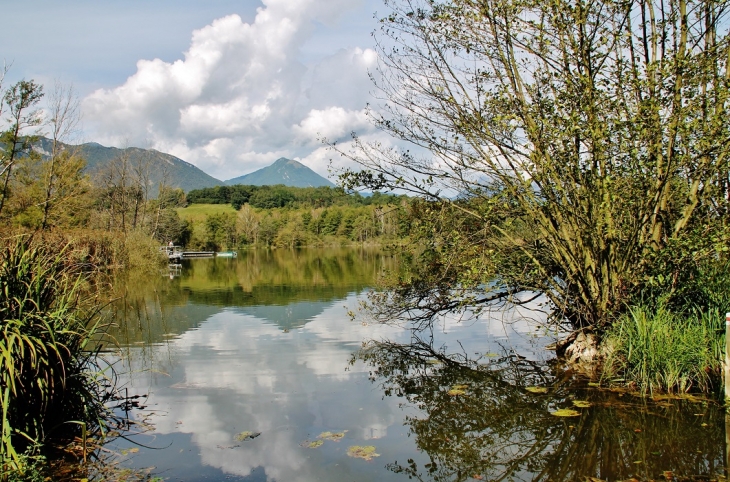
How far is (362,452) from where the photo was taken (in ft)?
21.4

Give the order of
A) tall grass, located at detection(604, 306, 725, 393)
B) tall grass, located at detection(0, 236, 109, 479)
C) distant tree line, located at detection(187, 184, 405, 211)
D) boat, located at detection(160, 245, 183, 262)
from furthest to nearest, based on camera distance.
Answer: distant tree line, located at detection(187, 184, 405, 211), boat, located at detection(160, 245, 183, 262), tall grass, located at detection(604, 306, 725, 393), tall grass, located at detection(0, 236, 109, 479)

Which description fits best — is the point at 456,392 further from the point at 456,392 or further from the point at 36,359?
the point at 36,359

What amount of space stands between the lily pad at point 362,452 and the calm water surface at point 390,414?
81 millimetres

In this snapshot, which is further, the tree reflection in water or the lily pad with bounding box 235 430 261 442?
the lily pad with bounding box 235 430 261 442

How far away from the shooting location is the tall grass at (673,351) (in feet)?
25.4

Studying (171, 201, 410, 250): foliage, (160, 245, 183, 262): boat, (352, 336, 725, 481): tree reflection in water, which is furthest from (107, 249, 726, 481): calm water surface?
(171, 201, 410, 250): foliage

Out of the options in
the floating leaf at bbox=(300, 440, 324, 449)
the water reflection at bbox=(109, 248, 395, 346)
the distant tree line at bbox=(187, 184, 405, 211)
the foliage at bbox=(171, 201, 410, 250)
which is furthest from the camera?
the distant tree line at bbox=(187, 184, 405, 211)

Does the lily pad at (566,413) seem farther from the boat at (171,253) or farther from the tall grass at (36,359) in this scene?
the boat at (171,253)

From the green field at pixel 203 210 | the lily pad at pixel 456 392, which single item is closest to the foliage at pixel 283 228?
the green field at pixel 203 210

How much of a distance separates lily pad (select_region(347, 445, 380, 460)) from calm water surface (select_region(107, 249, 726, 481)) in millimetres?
81

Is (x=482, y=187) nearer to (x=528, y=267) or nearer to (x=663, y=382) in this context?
(x=528, y=267)

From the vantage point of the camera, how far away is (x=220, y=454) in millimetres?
6531

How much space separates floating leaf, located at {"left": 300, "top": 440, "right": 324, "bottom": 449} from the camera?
672 centimetres

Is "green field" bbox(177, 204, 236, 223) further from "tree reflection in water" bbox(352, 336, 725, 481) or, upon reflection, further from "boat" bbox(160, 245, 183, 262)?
"tree reflection in water" bbox(352, 336, 725, 481)
